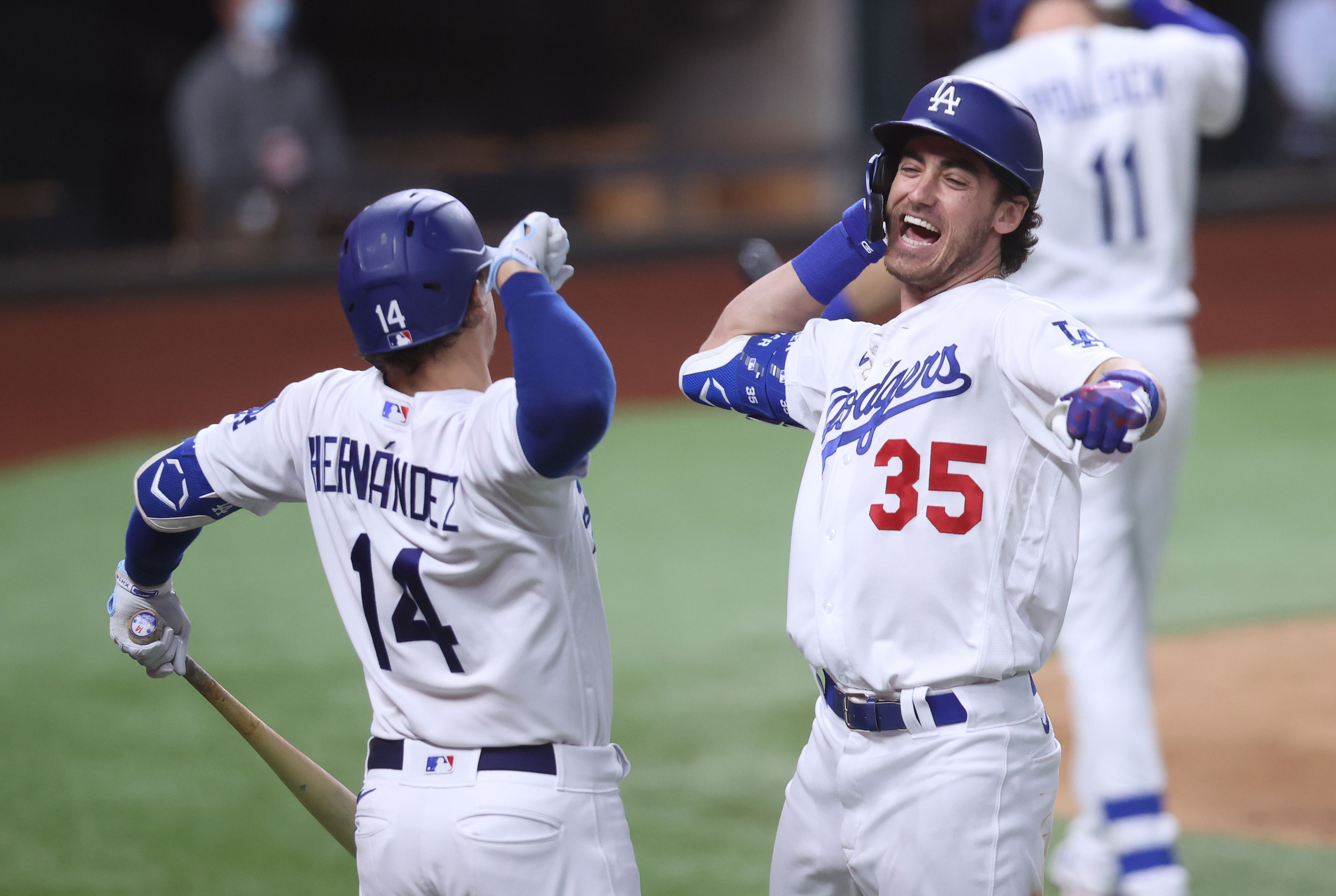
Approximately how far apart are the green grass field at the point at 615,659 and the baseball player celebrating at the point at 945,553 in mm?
1686

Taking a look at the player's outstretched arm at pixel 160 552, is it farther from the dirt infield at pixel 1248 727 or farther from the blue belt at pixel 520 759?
the dirt infield at pixel 1248 727

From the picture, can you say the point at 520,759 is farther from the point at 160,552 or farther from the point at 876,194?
the point at 876,194

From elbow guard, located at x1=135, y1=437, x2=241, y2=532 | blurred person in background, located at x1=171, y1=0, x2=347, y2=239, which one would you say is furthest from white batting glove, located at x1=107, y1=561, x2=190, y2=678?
blurred person in background, located at x1=171, y1=0, x2=347, y2=239

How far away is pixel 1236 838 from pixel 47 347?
27.4ft

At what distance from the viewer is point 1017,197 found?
2.41 m

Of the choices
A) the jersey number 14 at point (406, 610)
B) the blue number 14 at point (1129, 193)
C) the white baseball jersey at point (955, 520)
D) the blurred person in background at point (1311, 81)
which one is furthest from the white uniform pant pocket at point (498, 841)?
the blurred person in background at point (1311, 81)

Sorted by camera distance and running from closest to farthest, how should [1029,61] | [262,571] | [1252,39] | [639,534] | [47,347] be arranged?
[1029,61], [262,571], [639,534], [47,347], [1252,39]

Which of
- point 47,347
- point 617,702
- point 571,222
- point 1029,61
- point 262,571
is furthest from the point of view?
point 571,222

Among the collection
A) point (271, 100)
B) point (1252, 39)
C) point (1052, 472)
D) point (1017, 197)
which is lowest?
point (1052, 472)

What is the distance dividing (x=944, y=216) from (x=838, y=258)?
0.32 metres

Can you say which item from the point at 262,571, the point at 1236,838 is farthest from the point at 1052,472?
the point at 262,571

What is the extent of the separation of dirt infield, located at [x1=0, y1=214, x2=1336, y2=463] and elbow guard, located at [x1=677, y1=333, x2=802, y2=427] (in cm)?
773

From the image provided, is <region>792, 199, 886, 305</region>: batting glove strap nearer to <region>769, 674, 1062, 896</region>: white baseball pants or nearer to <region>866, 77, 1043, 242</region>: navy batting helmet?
<region>866, 77, 1043, 242</region>: navy batting helmet

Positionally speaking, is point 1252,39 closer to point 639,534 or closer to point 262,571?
point 639,534
